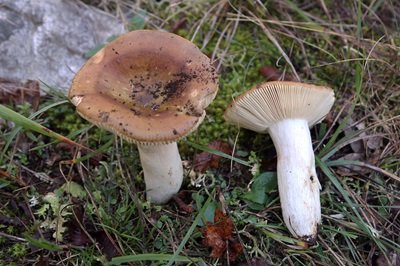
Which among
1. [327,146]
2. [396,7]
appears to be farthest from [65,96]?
[396,7]

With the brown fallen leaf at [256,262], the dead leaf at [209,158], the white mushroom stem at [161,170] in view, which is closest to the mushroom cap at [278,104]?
the dead leaf at [209,158]

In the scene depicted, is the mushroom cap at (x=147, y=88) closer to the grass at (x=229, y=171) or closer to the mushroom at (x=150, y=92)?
the mushroom at (x=150, y=92)

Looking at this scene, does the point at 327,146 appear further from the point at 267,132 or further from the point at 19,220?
the point at 19,220

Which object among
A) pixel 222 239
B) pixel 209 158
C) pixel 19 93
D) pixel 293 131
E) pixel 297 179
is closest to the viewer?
pixel 222 239

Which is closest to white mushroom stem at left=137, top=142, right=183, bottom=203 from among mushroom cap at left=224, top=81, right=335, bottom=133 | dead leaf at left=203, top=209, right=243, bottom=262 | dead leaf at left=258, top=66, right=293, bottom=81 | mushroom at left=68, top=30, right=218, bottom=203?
mushroom at left=68, top=30, right=218, bottom=203

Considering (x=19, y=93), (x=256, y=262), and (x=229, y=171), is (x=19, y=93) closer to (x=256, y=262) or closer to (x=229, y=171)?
(x=229, y=171)

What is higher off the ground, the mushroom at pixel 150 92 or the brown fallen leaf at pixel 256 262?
the mushroom at pixel 150 92

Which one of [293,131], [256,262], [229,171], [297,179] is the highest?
[293,131]

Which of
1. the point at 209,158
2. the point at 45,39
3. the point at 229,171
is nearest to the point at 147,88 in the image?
the point at 209,158
